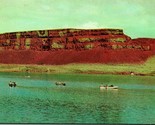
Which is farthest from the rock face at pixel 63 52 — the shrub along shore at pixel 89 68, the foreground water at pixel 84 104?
the foreground water at pixel 84 104

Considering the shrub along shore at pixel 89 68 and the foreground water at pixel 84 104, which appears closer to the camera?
the foreground water at pixel 84 104

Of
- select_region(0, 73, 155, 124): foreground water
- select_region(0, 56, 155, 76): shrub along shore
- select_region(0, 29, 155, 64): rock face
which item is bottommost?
select_region(0, 73, 155, 124): foreground water

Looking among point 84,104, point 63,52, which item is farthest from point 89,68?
point 84,104

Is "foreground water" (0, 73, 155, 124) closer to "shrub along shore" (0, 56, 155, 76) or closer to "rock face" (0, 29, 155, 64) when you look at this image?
"shrub along shore" (0, 56, 155, 76)

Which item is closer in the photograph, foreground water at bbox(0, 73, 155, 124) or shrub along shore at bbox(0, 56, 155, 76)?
foreground water at bbox(0, 73, 155, 124)

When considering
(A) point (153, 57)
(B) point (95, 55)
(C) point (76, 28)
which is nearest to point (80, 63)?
(B) point (95, 55)

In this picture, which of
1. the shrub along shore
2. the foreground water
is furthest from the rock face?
the foreground water

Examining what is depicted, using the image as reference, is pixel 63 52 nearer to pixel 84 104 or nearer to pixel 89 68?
pixel 89 68

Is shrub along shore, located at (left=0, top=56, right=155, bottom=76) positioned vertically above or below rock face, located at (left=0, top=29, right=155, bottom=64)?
below

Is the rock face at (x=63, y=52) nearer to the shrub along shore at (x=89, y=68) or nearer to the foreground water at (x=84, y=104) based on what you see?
the shrub along shore at (x=89, y=68)

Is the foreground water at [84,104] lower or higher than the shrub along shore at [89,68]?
lower
